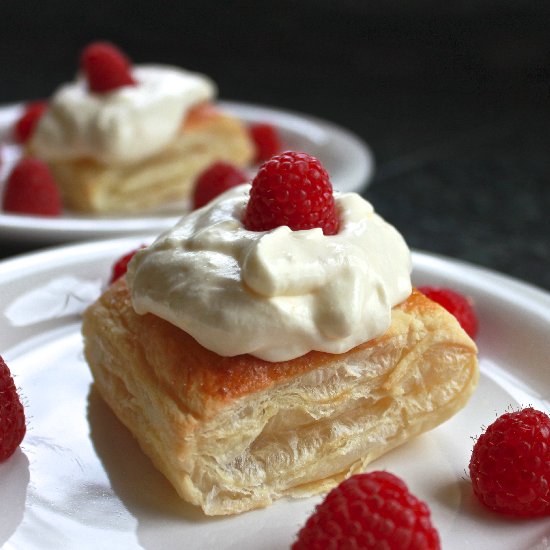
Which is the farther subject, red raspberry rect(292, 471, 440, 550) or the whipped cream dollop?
the whipped cream dollop

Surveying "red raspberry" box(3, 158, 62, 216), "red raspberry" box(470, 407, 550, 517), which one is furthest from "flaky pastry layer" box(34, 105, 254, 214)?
"red raspberry" box(470, 407, 550, 517)

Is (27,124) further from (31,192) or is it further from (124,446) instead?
(124,446)

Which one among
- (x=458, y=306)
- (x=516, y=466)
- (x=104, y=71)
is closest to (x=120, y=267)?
A: (x=458, y=306)

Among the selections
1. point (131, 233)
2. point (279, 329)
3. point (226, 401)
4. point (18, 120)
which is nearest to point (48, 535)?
point (226, 401)

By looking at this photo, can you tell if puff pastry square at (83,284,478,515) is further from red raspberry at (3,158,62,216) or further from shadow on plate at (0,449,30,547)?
red raspberry at (3,158,62,216)

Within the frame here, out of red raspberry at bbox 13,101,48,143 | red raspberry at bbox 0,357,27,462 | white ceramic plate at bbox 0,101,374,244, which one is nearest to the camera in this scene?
red raspberry at bbox 0,357,27,462

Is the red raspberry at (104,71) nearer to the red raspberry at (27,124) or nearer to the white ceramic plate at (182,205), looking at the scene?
the red raspberry at (27,124)
